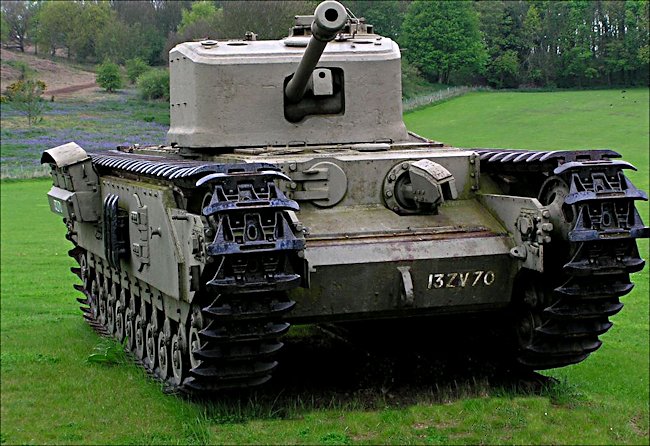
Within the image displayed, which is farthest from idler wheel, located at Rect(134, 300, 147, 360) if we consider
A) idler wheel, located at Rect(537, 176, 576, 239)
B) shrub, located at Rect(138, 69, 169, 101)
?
shrub, located at Rect(138, 69, 169, 101)

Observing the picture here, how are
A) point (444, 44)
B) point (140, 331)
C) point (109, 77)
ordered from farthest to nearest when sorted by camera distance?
point (109, 77)
point (444, 44)
point (140, 331)

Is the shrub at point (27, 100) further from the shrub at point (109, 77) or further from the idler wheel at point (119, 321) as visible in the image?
the idler wheel at point (119, 321)

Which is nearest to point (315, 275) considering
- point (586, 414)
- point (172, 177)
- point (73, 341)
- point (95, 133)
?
point (172, 177)

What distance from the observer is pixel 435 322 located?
1266 centimetres

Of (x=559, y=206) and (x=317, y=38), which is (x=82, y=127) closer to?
(x=317, y=38)

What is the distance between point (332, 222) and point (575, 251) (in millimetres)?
2232

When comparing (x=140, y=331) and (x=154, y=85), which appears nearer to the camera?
(x=140, y=331)

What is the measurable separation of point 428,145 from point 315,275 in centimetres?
278

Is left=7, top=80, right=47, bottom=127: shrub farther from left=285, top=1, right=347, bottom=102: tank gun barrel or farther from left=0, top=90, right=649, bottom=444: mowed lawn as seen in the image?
left=285, top=1, right=347, bottom=102: tank gun barrel

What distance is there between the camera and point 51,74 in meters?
70.0

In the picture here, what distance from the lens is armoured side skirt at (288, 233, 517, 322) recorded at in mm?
10477

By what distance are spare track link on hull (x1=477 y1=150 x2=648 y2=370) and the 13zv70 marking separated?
426mm

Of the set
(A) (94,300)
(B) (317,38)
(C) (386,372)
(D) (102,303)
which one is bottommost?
(A) (94,300)

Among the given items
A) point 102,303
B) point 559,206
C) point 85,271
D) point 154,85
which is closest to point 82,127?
point 154,85
